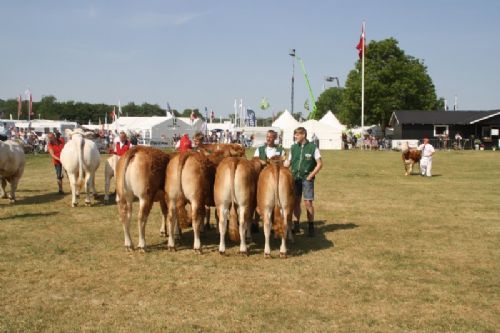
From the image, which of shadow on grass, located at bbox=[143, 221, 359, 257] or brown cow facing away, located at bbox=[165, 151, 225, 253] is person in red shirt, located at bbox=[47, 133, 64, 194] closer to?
shadow on grass, located at bbox=[143, 221, 359, 257]

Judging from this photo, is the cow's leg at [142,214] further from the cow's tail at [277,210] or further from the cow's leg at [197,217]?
the cow's tail at [277,210]

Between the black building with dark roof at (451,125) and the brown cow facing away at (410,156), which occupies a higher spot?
the black building with dark roof at (451,125)

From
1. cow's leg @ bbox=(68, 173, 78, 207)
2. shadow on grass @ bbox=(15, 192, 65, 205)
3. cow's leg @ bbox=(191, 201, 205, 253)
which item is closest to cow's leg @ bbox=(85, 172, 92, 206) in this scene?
cow's leg @ bbox=(68, 173, 78, 207)

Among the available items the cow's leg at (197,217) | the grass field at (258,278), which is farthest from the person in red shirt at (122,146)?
the cow's leg at (197,217)

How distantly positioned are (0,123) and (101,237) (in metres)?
41.8

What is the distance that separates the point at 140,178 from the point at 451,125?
50.4m

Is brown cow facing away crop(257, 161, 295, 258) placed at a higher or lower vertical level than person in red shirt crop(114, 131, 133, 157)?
lower

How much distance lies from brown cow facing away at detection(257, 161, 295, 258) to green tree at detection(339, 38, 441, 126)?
2182 inches

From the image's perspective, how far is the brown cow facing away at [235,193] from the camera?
24.4 ft

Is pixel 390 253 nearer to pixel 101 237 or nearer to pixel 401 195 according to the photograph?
pixel 101 237

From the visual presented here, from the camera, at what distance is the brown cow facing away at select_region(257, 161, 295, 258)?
7.52 meters

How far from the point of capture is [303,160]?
9.08 metres

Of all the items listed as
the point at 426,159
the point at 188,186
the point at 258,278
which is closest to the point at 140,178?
the point at 188,186

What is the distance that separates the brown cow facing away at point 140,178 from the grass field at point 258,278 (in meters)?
0.80
